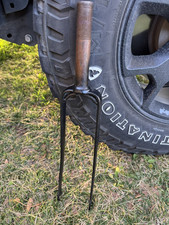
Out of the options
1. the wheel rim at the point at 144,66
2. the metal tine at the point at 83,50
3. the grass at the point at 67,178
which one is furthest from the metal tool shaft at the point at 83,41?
the grass at the point at 67,178

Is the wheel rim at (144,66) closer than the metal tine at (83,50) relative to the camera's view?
No

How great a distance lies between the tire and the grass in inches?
6.7

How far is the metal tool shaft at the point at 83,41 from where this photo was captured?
839 millimetres

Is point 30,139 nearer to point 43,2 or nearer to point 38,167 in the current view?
point 38,167

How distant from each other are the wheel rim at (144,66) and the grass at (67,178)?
1.26 ft

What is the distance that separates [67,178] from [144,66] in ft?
2.45

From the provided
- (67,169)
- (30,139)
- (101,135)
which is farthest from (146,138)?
(30,139)

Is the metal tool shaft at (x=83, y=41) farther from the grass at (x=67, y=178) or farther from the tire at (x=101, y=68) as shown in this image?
the grass at (x=67, y=178)

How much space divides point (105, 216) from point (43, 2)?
41.2 inches

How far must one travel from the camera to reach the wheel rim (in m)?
0.98

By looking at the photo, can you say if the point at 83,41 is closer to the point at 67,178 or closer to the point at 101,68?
the point at 101,68

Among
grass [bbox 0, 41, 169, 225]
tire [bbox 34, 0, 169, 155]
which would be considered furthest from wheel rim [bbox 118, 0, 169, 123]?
grass [bbox 0, 41, 169, 225]

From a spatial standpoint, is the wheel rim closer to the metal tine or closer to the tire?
the tire

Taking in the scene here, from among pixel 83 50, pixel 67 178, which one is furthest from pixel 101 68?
pixel 67 178
